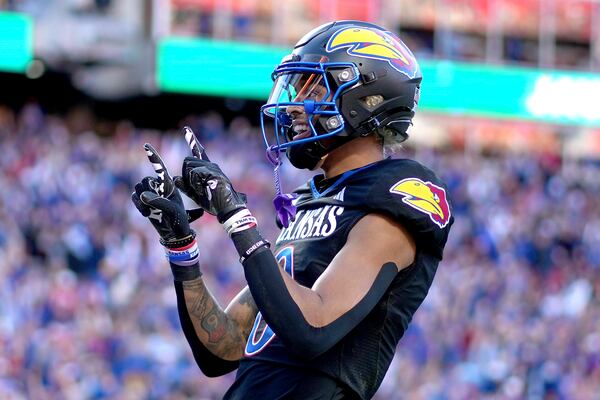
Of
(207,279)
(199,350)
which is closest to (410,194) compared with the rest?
(199,350)

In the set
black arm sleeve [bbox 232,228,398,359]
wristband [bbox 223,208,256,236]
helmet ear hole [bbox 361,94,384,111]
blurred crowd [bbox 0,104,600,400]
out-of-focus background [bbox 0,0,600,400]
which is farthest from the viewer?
out-of-focus background [bbox 0,0,600,400]

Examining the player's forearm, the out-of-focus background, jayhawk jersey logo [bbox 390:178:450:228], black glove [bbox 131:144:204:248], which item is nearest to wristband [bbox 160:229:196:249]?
black glove [bbox 131:144:204:248]

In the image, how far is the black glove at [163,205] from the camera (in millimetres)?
3170

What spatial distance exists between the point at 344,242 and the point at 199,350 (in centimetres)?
62

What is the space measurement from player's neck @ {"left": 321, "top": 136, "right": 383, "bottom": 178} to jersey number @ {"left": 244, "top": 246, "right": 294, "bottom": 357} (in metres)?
0.29

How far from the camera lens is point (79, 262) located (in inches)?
447

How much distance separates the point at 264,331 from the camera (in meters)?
3.28

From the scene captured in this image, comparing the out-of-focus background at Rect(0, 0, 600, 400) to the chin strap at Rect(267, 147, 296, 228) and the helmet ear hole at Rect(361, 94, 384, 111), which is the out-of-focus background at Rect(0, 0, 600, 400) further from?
the helmet ear hole at Rect(361, 94, 384, 111)

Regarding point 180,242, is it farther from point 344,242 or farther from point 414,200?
point 414,200

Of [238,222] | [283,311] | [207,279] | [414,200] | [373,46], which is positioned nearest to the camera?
[283,311]

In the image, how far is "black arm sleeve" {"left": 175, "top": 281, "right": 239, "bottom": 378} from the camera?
3.38 m

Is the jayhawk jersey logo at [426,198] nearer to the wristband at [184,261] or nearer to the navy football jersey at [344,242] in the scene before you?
the navy football jersey at [344,242]

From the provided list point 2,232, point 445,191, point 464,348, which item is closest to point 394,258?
point 445,191

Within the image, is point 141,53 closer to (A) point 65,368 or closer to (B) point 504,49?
(B) point 504,49
